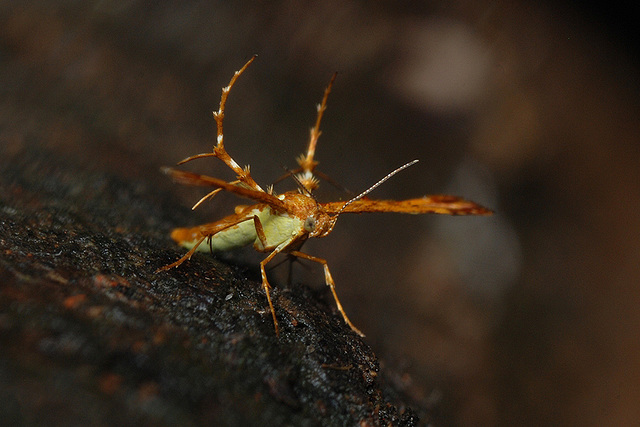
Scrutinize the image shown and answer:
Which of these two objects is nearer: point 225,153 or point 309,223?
point 309,223

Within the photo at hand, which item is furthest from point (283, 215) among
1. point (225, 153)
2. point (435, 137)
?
point (435, 137)

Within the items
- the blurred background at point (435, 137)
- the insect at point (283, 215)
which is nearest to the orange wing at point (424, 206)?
the insect at point (283, 215)

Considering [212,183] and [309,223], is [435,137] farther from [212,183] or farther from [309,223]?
[212,183]

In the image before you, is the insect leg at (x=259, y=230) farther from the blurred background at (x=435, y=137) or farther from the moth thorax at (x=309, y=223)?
the blurred background at (x=435, y=137)

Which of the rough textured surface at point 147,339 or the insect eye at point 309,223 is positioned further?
the insect eye at point 309,223

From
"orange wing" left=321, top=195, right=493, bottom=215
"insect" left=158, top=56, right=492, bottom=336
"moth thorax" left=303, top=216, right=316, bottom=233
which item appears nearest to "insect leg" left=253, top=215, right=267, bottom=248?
"insect" left=158, top=56, right=492, bottom=336

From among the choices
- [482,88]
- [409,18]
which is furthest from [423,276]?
[409,18]

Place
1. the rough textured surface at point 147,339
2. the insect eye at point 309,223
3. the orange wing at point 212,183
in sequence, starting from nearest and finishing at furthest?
the rough textured surface at point 147,339 → the orange wing at point 212,183 → the insect eye at point 309,223
